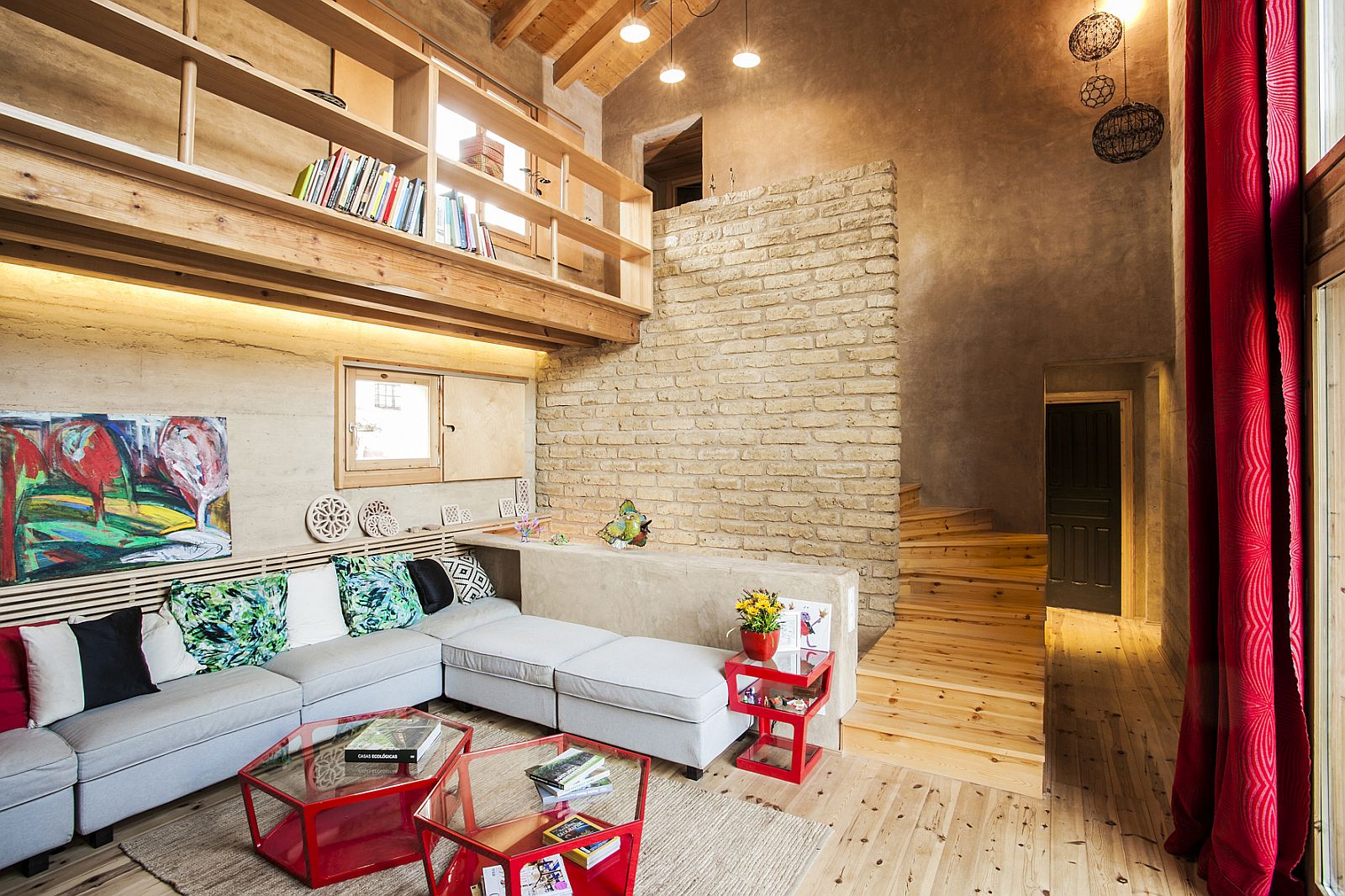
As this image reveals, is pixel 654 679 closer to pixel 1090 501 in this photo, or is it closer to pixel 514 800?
A: pixel 514 800

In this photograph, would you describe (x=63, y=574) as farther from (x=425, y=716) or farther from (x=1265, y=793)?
(x=1265, y=793)

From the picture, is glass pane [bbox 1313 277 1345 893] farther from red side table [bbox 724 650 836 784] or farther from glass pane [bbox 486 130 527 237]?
glass pane [bbox 486 130 527 237]

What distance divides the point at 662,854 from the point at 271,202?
2883 millimetres

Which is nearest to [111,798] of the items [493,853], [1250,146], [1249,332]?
[493,853]

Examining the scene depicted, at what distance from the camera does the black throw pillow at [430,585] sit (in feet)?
13.3

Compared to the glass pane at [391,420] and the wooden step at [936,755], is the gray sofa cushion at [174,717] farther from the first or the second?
the wooden step at [936,755]

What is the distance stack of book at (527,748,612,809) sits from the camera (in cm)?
209

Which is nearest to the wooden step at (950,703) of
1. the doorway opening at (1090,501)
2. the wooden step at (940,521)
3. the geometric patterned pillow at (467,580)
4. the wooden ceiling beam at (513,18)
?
the wooden step at (940,521)

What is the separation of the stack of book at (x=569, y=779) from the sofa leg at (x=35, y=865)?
5.58 ft

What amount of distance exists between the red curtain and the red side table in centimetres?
137

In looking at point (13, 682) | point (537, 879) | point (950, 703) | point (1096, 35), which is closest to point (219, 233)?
point (13, 682)

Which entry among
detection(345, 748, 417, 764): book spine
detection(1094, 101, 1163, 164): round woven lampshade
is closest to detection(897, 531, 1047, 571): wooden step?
detection(1094, 101, 1163, 164): round woven lampshade

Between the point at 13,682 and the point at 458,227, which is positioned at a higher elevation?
the point at 458,227

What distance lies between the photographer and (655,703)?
284 cm
